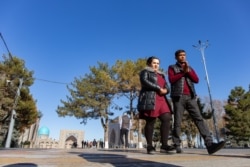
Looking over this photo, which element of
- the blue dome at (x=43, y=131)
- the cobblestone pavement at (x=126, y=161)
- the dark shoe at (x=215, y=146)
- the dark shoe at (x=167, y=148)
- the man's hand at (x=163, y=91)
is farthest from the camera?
the blue dome at (x=43, y=131)

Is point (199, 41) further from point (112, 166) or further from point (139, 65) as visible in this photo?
point (112, 166)

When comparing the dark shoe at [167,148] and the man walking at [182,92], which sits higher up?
the man walking at [182,92]

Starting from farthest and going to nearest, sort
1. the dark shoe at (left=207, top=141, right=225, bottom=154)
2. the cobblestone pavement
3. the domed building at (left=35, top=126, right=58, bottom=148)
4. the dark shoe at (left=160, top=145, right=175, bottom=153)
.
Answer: the domed building at (left=35, top=126, right=58, bottom=148) < the dark shoe at (left=160, top=145, right=175, bottom=153) < the dark shoe at (left=207, top=141, right=225, bottom=154) < the cobblestone pavement

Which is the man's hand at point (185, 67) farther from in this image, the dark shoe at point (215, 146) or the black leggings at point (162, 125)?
the dark shoe at point (215, 146)

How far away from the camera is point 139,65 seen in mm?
26672

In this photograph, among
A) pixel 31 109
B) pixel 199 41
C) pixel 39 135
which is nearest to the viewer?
pixel 31 109

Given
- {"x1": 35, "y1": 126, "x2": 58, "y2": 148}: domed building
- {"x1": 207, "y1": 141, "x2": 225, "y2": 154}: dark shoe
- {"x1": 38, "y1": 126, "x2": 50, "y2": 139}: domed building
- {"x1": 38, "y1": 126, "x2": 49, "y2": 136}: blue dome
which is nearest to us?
{"x1": 207, "y1": 141, "x2": 225, "y2": 154}: dark shoe

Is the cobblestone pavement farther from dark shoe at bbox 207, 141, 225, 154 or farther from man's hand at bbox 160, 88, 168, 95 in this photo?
man's hand at bbox 160, 88, 168, 95

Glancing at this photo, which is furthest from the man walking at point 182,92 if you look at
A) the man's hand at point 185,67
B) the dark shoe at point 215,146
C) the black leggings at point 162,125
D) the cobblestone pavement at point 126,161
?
the cobblestone pavement at point 126,161

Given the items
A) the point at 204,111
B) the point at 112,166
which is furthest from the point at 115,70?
the point at 112,166

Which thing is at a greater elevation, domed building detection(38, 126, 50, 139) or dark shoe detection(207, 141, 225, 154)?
domed building detection(38, 126, 50, 139)

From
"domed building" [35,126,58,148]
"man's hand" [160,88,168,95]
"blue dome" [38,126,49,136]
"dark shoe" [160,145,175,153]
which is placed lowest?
"dark shoe" [160,145,175,153]

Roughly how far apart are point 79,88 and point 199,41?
15.7m

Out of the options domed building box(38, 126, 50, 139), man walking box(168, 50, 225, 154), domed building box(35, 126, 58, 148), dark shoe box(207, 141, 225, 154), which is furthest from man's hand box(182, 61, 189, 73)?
domed building box(38, 126, 50, 139)
